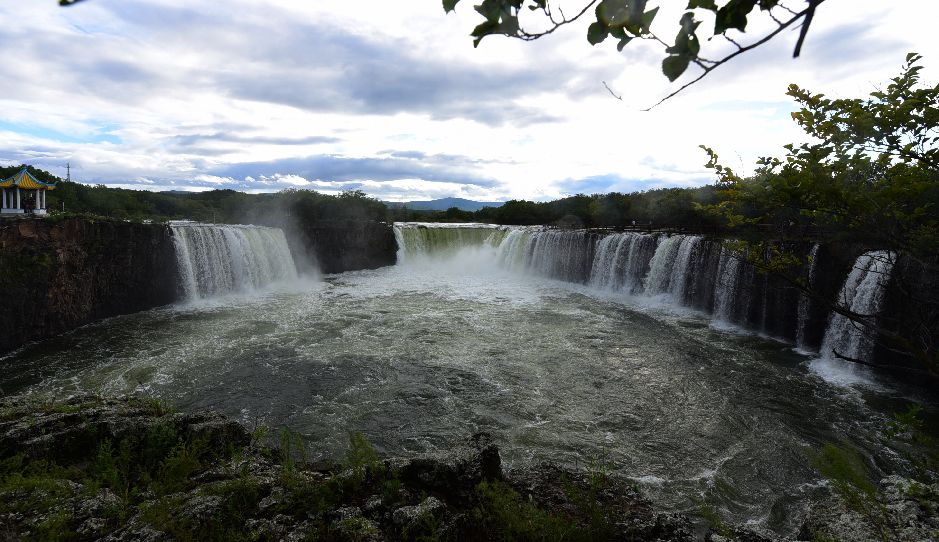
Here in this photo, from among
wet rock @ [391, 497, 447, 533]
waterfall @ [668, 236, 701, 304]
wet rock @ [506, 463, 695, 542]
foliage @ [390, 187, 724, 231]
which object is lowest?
wet rock @ [506, 463, 695, 542]

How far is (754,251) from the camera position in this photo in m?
3.71

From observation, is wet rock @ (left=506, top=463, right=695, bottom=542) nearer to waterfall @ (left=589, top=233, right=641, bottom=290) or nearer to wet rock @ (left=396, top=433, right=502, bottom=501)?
wet rock @ (left=396, top=433, right=502, bottom=501)

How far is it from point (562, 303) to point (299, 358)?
11659 mm

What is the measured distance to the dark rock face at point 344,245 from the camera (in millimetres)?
28969

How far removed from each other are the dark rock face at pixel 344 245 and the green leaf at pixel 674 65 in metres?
28.6

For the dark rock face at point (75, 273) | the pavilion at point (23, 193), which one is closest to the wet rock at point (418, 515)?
the dark rock face at point (75, 273)

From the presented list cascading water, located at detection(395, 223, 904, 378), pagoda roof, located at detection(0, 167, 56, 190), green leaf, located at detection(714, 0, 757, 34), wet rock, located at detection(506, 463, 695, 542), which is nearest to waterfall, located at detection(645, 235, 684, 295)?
cascading water, located at detection(395, 223, 904, 378)

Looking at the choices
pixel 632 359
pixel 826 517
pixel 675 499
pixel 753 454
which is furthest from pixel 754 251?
pixel 632 359

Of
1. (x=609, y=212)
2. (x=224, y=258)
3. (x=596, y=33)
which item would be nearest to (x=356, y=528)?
(x=596, y=33)

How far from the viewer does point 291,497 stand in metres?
4.34

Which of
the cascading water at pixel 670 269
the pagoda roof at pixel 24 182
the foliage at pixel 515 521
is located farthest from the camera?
the pagoda roof at pixel 24 182

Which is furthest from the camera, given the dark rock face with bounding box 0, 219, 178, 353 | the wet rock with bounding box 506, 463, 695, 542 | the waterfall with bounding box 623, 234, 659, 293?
the waterfall with bounding box 623, 234, 659, 293

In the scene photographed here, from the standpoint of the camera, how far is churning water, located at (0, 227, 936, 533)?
294 inches

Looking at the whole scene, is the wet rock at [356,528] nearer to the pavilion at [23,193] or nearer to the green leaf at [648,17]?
the green leaf at [648,17]
